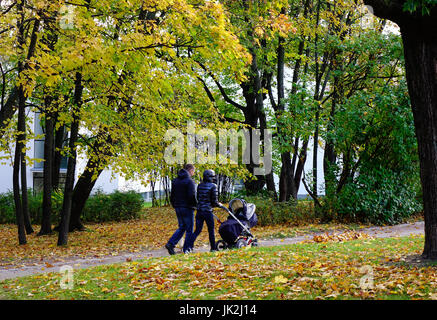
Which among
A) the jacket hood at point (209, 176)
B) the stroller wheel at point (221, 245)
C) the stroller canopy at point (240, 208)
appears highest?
the jacket hood at point (209, 176)

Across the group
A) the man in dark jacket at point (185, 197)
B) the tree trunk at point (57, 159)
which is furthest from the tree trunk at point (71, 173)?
the tree trunk at point (57, 159)

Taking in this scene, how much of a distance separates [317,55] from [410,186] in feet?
23.2

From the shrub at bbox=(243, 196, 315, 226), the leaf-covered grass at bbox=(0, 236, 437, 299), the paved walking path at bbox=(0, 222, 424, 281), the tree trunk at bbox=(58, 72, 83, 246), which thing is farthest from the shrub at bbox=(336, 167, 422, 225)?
the tree trunk at bbox=(58, 72, 83, 246)

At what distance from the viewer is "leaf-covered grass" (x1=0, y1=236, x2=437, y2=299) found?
234 inches

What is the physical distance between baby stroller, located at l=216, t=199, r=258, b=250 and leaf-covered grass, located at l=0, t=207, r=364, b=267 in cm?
306

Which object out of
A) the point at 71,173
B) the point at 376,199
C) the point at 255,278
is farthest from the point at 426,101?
the point at 376,199

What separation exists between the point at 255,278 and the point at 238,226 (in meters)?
3.70

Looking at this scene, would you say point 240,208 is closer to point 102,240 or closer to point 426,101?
point 426,101

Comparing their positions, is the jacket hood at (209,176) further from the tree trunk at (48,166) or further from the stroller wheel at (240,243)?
the tree trunk at (48,166)

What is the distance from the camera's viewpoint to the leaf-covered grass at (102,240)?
12709mm

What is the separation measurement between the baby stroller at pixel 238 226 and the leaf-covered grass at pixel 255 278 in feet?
4.01

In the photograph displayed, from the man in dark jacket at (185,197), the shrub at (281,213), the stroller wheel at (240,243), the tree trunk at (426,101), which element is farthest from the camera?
the shrub at (281,213)
